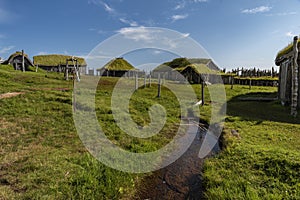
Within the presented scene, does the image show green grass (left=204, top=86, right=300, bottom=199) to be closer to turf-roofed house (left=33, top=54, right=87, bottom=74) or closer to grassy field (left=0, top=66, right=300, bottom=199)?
grassy field (left=0, top=66, right=300, bottom=199)

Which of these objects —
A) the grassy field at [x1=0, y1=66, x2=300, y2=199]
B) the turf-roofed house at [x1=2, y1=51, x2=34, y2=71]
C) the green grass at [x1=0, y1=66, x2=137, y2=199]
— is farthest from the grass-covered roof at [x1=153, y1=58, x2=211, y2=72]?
the green grass at [x1=0, y1=66, x2=137, y2=199]

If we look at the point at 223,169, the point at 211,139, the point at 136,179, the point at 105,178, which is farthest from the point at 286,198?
the point at 211,139

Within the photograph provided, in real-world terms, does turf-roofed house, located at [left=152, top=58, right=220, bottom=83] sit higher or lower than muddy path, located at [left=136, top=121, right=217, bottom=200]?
higher

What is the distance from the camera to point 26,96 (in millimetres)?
13430

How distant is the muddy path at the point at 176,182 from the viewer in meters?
5.21

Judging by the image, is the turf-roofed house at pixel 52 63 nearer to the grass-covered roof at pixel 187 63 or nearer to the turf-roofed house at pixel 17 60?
the turf-roofed house at pixel 17 60

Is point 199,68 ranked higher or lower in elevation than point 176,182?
higher

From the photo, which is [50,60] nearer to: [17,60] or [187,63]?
[17,60]

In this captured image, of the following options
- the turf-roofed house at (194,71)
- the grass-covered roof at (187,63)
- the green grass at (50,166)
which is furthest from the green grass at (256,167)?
the grass-covered roof at (187,63)

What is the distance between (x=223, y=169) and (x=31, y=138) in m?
6.66

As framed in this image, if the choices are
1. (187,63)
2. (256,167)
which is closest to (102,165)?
(256,167)

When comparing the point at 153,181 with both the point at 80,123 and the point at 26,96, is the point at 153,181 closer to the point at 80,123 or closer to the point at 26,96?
the point at 80,123

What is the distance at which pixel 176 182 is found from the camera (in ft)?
19.1

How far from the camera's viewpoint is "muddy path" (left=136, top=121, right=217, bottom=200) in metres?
5.21
